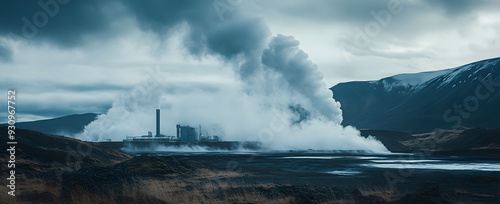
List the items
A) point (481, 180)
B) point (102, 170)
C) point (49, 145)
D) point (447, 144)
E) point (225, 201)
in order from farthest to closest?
point (447, 144), point (49, 145), point (481, 180), point (102, 170), point (225, 201)

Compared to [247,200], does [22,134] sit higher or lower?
higher

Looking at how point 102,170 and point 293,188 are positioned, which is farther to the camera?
point 102,170

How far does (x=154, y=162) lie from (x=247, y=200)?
26.1 metres

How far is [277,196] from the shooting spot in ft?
82.4

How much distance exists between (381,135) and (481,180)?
128862 millimetres

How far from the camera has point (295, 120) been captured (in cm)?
14462

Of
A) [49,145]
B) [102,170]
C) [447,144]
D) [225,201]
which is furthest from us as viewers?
[447,144]

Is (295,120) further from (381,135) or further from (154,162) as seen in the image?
(154,162)

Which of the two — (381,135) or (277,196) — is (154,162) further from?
(381,135)

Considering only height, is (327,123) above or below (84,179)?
above

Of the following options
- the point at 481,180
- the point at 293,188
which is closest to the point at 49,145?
the point at 293,188

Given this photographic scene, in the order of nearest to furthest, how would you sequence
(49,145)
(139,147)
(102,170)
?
(102,170), (49,145), (139,147)

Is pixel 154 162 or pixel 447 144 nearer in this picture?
pixel 154 162

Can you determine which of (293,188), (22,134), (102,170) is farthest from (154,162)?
(22,134)
